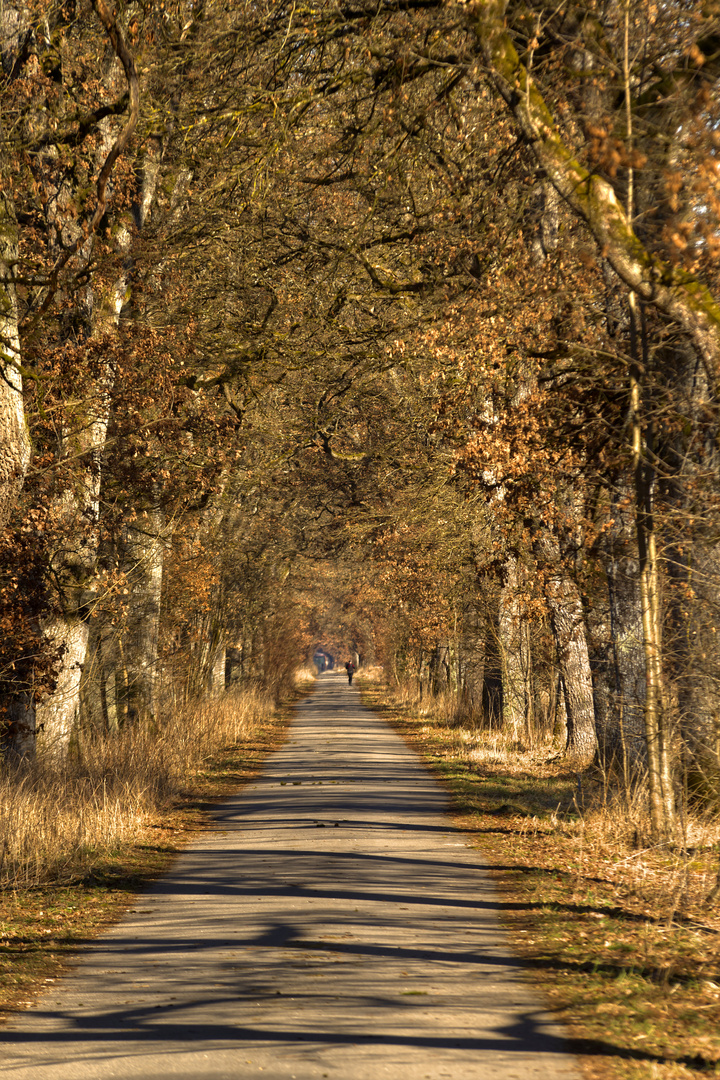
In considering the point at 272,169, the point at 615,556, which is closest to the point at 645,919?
the point at 615,556

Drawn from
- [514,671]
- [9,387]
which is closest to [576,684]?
[514,671]

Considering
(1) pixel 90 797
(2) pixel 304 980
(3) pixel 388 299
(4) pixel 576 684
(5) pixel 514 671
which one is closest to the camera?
(2) pixel 304 980

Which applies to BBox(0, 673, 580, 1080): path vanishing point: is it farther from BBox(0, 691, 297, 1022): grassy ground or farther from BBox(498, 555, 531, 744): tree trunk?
BBox(498, 555, 531, 744): tree trunk

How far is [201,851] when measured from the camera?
488 inches

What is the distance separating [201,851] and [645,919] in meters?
5.38

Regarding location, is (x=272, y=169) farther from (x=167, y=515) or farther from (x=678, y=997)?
(x=678, y=997)

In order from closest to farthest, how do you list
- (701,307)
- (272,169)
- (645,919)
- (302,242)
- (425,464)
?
(645,919)
(701,307)
(272,169)
(302,242)
(425,464)

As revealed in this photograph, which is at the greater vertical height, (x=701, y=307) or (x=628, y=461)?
(x=701, y=307)

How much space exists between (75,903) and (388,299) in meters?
10.7

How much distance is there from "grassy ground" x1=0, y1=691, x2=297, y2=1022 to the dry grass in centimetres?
15

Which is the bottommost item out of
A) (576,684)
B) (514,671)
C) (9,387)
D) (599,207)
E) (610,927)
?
(610,927)

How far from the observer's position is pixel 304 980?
7.09 metres

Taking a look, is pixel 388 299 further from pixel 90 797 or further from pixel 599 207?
pixel 90 797

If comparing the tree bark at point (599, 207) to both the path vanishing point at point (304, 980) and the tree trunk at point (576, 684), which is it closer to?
the path vanishing point at point (304, 980)
